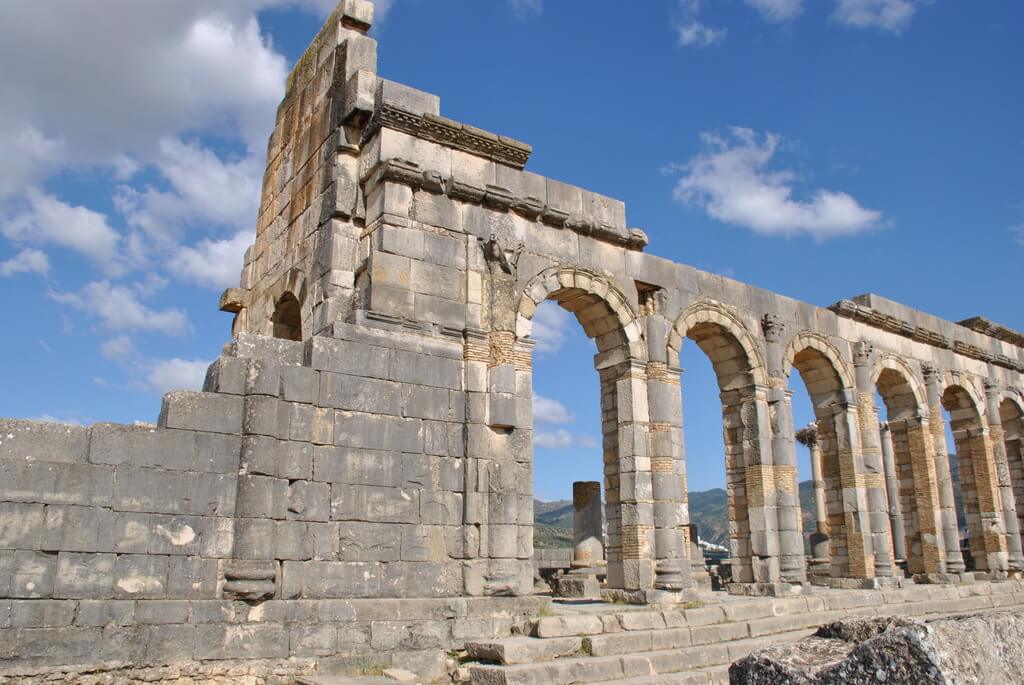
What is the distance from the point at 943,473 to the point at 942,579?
249 cm

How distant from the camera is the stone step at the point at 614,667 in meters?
7.87

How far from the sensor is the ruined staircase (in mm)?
8195

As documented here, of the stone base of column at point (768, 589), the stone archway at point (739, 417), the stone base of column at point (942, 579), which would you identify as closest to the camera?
the stone base of column at point (768, 589)

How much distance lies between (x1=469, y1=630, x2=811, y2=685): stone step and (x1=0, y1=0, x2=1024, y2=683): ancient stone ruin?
43mm

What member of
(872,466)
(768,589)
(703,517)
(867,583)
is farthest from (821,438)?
(703,517)

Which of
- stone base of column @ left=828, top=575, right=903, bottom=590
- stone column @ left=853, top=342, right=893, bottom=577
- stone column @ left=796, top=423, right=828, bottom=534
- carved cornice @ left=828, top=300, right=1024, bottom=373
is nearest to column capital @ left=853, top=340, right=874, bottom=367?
stone column @ left=853, top=342, right=893, bottom=577

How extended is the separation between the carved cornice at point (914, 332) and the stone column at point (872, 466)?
70 centimetres

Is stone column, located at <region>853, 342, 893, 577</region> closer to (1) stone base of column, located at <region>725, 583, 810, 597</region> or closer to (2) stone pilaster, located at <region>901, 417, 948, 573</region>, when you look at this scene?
(2) stone pilaster, located at <region>901, 417, 948, 573</region>

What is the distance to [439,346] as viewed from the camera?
1035cm

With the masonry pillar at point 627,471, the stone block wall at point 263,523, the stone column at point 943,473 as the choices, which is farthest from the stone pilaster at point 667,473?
the stone column at point 943,473

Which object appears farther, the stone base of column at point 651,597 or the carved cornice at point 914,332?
the carved cornice at point 914,332

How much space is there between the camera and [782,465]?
14.5m

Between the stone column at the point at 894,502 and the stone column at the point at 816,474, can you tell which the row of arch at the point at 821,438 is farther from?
the stone column at the point at 816,474

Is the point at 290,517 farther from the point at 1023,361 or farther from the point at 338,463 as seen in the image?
the point at 1023,361
